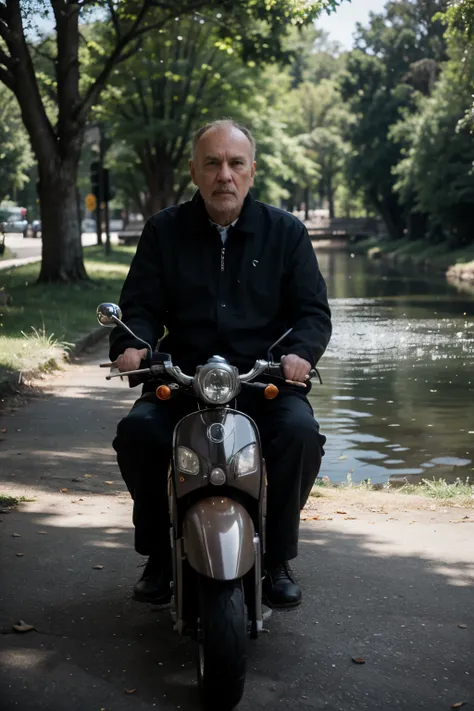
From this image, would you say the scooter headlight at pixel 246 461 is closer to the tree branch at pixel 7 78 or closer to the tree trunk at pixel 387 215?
the tree branch at pixel 7 78

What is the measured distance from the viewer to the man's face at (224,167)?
14.6ft

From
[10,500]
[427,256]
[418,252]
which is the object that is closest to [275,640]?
[10,500]

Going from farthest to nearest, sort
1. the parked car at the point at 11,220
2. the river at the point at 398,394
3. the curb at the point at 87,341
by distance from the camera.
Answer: the parked car at the point at 11,220 < the curb at the point at 87,341 < the river at the point at 398,394

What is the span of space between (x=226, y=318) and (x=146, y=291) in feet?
1.16

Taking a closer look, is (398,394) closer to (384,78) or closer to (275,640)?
(275,640)

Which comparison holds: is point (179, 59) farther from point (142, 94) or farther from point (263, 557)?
point (263, 557)

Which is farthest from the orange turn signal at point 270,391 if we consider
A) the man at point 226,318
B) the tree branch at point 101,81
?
the tree branch at point 101,81

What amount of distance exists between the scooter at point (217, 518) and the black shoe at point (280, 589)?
0.34m

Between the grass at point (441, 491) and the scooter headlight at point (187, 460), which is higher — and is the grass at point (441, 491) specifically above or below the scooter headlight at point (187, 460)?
below

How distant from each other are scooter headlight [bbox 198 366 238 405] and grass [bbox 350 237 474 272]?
4226cm

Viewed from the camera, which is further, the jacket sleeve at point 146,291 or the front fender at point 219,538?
the jacket sleeve at point 146,291

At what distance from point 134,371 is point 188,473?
39 centimetres

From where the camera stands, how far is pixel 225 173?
4441mm

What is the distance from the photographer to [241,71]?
39.6 metres
